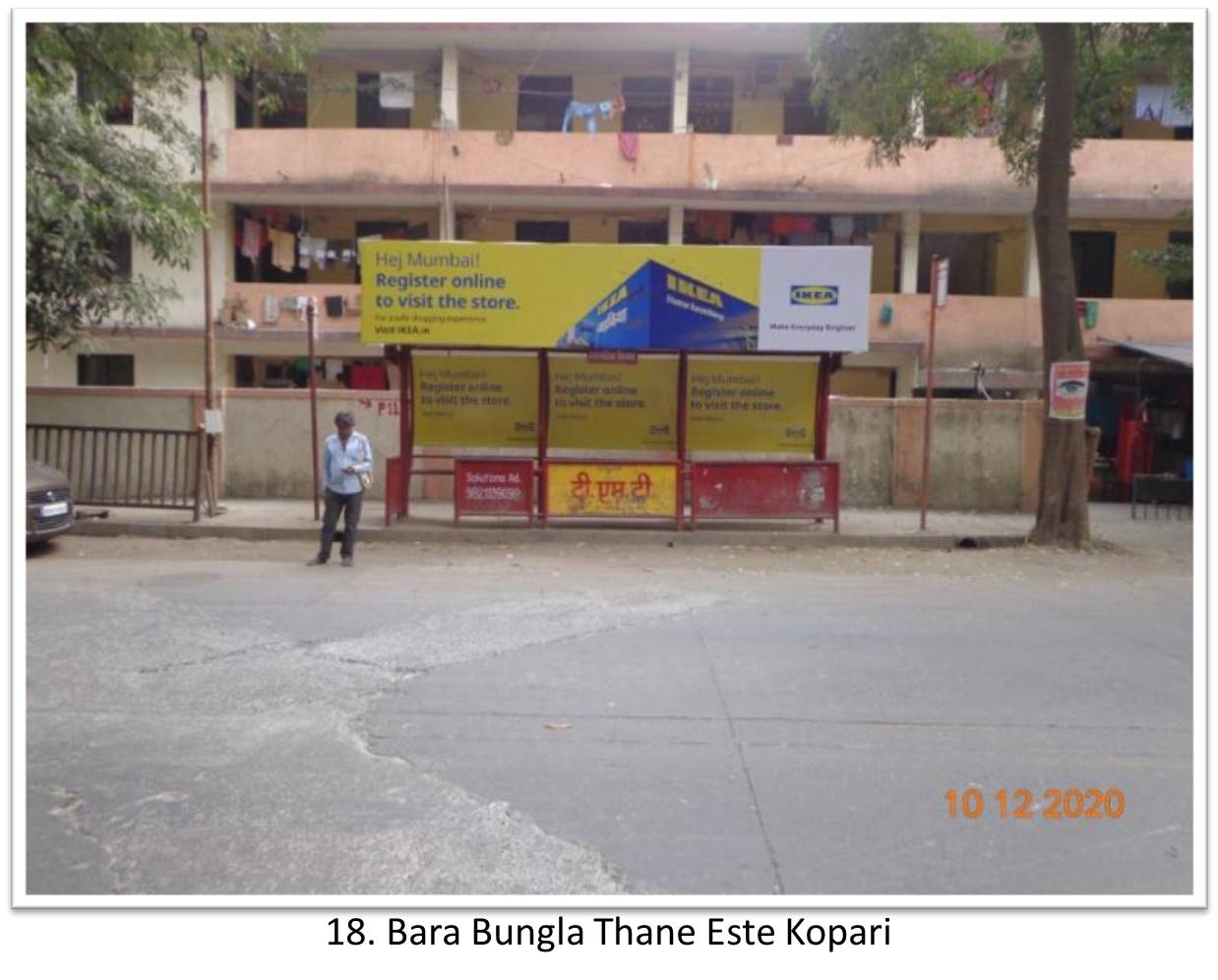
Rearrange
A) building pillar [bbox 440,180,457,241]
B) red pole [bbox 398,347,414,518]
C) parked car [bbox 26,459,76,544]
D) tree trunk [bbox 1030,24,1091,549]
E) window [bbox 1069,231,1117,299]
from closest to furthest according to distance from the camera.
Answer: parked car [bbox 26,459,76,544], tree trunk [bbox 1030,24,1091,549], red pole [bbox 398,347,414,518], building pillar [bbox 440,180,457,241], window [bbox 1069,231,1117,299]

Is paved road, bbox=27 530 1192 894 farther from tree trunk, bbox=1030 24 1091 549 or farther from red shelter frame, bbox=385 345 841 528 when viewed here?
red shelter frame, bbox=385 345 841 528

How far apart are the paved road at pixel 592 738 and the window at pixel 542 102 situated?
50.7 feet

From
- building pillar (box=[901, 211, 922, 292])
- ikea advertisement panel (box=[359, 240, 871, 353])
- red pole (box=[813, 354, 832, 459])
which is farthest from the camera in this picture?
building pillar (box=[901, 211, 922, 292])

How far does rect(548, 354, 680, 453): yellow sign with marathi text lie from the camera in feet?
46.0

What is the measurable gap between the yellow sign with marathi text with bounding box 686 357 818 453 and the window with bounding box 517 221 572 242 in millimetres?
8768

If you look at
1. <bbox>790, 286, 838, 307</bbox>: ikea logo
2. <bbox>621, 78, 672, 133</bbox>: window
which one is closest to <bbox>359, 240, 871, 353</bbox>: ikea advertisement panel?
<bbox>790, 286, 838, 307</bbox>: ikea logo

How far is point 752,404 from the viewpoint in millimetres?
13922

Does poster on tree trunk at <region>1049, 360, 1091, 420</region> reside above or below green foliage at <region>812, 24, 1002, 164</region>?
below

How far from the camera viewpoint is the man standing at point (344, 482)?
10266 mm

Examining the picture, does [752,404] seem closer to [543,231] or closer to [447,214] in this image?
[447,214]

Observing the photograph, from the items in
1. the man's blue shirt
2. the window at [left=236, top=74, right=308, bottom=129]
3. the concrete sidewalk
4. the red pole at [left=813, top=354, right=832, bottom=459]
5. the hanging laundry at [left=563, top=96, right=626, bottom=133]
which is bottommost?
the concrete sidewalk

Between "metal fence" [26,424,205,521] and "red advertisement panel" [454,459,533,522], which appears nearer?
"red advertisement panel" [454,459,533,522]

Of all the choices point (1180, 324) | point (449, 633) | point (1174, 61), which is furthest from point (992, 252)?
point (449, 633)
